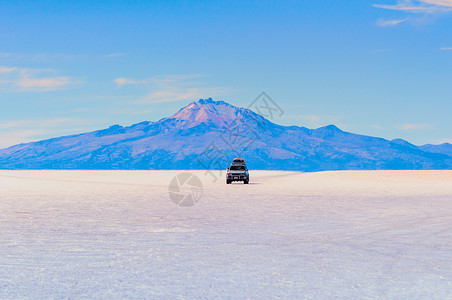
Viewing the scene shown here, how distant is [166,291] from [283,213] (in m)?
14.5

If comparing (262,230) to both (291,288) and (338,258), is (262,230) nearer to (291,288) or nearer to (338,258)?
(338,258)

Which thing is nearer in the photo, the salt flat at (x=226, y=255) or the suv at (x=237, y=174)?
the salt flat at (x=226, y=255)

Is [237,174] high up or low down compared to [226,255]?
up

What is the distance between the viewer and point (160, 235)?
1659 cm

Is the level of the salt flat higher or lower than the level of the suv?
lower

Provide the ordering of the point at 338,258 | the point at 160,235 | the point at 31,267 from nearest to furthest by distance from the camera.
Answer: the point at 31,267, the point at 338,258, the point at 160,235

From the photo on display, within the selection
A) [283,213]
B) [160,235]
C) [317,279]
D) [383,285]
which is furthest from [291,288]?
[283,213]

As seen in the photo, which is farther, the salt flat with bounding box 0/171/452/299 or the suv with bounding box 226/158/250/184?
the suv with bounding box 226/158/250/184

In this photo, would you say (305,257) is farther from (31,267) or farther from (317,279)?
(31,267)

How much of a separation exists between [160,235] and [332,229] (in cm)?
562

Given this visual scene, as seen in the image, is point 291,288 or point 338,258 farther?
point 338,258

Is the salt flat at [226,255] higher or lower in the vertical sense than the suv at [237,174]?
lower

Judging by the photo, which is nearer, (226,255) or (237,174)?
(226,255)

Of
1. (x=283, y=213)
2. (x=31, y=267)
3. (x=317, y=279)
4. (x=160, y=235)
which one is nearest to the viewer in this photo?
(x=317, y=279)
